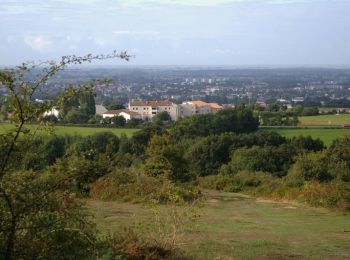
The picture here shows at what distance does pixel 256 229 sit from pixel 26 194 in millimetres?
8528

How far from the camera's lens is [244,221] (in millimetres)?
15438

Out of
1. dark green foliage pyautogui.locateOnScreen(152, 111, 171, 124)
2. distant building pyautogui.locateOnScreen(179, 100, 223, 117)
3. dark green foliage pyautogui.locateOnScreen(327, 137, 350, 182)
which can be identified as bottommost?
distant building pyautogui.locateOnScreen(179, 100, 223, 117)

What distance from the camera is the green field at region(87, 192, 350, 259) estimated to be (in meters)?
10.6

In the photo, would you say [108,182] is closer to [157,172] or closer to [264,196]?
[157,172]

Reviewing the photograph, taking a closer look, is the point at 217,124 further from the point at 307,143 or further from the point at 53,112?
the point at 53,112

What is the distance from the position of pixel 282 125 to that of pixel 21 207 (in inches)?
2457

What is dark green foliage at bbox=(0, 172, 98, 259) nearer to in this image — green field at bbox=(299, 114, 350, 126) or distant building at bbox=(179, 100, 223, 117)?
green field at bbox=(299, 114, 350, 126)

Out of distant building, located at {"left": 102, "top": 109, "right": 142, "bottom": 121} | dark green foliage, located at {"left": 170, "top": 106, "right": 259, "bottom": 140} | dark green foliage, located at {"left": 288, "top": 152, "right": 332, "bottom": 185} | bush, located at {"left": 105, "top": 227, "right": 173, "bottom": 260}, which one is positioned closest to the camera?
bush, located at {"left": 105, "top": 227, "right": 173, "bottom": 260}

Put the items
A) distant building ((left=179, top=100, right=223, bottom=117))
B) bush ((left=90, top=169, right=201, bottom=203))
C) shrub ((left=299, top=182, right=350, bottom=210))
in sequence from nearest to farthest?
shrub ((left=299, top=182, right=350, bottom=210)), bush ((left=90, top=169, right=201, bottom=203)), distant building ((left=179, top=100, right=223, bottom=117))

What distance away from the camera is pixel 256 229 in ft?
45.1

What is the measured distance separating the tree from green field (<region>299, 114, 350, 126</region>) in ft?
201

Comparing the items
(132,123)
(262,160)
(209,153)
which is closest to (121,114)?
(132,123)

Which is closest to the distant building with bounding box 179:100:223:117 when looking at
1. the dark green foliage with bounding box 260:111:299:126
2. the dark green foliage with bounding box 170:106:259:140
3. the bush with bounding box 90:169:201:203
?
the dark green foliage with bounding box 260:111:299:126

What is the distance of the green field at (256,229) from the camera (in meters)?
10.6
